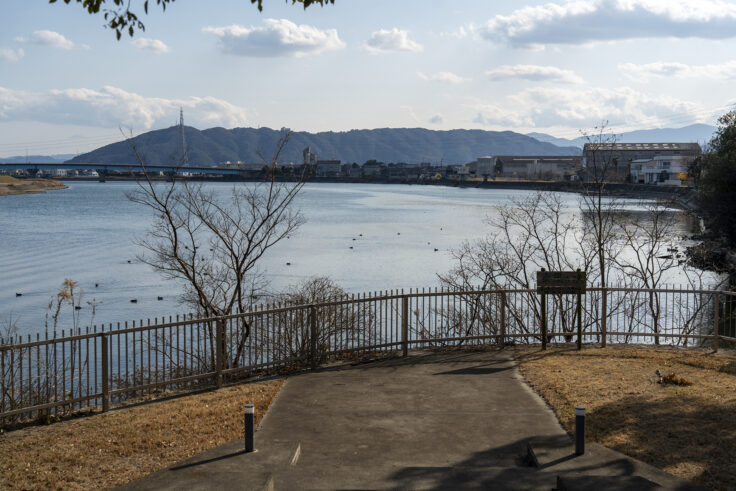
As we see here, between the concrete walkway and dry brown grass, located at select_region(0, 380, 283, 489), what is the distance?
0.50 meters

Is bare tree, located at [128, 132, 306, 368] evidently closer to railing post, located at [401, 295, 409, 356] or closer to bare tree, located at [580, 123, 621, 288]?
railing post, located at [401, 295, 409, 356]

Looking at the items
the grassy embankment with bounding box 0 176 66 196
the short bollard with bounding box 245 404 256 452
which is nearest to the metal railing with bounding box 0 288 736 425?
the short bollard with bounding box 245 404 256 452

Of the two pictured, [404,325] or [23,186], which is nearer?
[404,325]

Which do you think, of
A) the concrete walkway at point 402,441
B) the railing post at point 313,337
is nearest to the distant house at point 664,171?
the railing post at point 313,337

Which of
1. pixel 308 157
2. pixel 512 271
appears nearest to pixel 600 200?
pixel 512 271

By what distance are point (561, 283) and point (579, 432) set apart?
6.14 m

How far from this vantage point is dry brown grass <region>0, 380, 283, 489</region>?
7492 millimetres

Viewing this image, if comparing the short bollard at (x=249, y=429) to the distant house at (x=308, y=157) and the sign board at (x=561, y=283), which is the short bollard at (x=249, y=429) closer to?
the sign board at (x=561, y=283)

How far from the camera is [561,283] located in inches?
533

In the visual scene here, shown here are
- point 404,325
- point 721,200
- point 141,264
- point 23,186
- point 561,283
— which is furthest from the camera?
point 23,186

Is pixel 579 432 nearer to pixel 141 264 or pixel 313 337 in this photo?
pixel 313 337

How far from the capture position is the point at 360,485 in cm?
722

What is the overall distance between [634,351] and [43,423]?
11.0 metres

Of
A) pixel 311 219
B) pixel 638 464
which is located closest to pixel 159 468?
pixel 638 464
